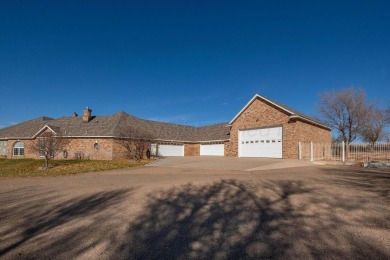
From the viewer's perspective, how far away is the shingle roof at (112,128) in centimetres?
2875

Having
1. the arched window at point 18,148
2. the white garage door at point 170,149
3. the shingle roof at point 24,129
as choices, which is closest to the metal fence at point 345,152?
the white garage door at point 170,149

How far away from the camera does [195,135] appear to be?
1544 inches

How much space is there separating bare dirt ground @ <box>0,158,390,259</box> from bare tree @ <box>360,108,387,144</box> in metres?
35.6

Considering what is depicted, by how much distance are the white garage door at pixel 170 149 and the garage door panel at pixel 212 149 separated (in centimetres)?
327

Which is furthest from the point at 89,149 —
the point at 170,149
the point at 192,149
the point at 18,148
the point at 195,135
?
the point at 195,135

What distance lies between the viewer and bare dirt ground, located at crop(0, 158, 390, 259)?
360 cm

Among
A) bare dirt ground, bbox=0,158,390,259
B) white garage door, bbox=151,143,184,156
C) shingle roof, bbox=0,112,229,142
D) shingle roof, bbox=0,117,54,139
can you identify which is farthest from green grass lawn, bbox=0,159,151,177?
shingle roof, bbox=0,117,54,139

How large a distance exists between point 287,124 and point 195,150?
17.3 metres

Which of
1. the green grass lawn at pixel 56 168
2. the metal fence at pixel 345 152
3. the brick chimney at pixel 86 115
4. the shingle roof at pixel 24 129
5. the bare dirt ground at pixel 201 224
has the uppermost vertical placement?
the brick chimney at pixel 86 115

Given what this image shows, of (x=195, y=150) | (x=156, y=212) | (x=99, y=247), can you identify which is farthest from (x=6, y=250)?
(x=195, y=150)

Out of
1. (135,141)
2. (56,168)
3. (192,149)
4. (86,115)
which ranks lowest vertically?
(56,168)

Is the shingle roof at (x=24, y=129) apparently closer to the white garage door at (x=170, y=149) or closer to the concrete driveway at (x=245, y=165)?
the white garage door at (x=170, y=149)

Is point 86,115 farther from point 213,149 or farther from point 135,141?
point 213,149

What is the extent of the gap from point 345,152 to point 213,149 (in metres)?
18.4
